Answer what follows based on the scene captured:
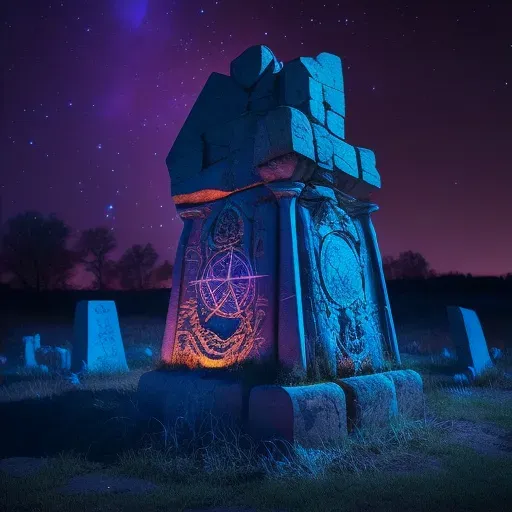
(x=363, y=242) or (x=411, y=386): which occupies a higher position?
(x=363, y=242)

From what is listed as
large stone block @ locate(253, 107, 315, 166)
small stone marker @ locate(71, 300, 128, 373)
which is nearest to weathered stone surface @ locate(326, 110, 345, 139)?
large stone block @ locate(253, 107, 315, 166)

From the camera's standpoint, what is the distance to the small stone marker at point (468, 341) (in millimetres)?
10131

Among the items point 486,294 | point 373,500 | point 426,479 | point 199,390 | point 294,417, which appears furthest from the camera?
point 486,294

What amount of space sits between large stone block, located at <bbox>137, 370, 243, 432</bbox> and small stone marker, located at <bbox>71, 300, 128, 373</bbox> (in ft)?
17.6

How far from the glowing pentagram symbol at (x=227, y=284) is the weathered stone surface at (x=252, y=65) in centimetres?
224

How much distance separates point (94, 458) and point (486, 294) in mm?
29104

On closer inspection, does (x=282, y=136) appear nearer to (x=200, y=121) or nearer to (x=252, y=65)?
(x=252, y=65)

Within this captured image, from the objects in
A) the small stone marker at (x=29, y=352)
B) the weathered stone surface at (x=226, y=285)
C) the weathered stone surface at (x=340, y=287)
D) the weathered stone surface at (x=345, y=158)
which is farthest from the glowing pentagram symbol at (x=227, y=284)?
the small stone marker at (x=29, y=352)

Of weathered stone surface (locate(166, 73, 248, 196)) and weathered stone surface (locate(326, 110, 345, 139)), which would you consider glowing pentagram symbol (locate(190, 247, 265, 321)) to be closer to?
weathered stone surface (locate(166, 73, 248, 196))

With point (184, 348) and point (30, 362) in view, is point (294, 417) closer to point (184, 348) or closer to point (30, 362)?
point (184, 348)

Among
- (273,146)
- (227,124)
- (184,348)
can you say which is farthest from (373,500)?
(227,124)

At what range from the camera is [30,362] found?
1304cm

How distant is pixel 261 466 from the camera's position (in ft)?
12.1

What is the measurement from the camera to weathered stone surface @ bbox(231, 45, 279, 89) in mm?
5602
